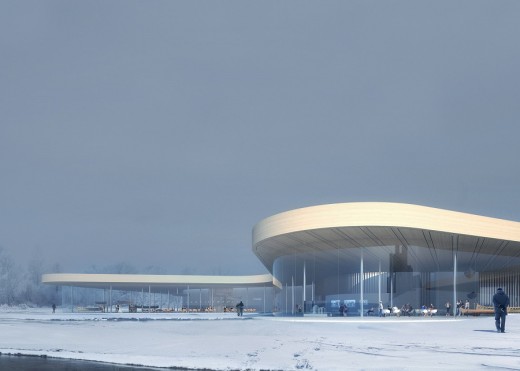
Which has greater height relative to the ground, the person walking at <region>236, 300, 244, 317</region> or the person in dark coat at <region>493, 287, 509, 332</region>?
the person in dark coat at <region>493, 287, 509, 332</region>

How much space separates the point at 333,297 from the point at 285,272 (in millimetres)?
8081

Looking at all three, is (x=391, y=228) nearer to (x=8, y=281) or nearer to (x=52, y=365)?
(x=52, y=365)

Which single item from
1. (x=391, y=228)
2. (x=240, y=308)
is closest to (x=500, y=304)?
(x=391, y=228)

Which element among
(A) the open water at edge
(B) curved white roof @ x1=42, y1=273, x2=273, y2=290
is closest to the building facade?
(A) the open water at edge

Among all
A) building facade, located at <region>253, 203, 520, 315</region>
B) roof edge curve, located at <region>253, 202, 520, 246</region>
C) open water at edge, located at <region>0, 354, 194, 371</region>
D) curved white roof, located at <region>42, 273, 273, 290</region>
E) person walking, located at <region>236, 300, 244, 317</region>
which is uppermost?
roof edge curve, located at <region>253, 202, 520, 246</region>

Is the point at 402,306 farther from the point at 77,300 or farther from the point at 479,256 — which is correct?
the point at 77,300

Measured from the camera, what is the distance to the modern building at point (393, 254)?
30578 mm

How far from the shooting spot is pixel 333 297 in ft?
113

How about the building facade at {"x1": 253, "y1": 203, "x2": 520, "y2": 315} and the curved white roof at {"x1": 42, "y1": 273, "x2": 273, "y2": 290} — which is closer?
the building facade at {"x1": 253, "y1": 203, "x2": 520, "y2": 315}

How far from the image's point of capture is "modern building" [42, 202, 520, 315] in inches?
1204

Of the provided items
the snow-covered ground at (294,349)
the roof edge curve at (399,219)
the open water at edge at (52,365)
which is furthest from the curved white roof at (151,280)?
the open water at edge at (52,365)

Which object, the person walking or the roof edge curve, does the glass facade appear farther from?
the person walking

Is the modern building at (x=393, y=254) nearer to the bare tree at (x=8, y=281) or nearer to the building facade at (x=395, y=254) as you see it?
the building facade at (x=395, y=254)

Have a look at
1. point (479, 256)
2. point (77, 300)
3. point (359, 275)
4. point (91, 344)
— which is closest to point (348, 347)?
point (91, 344)
